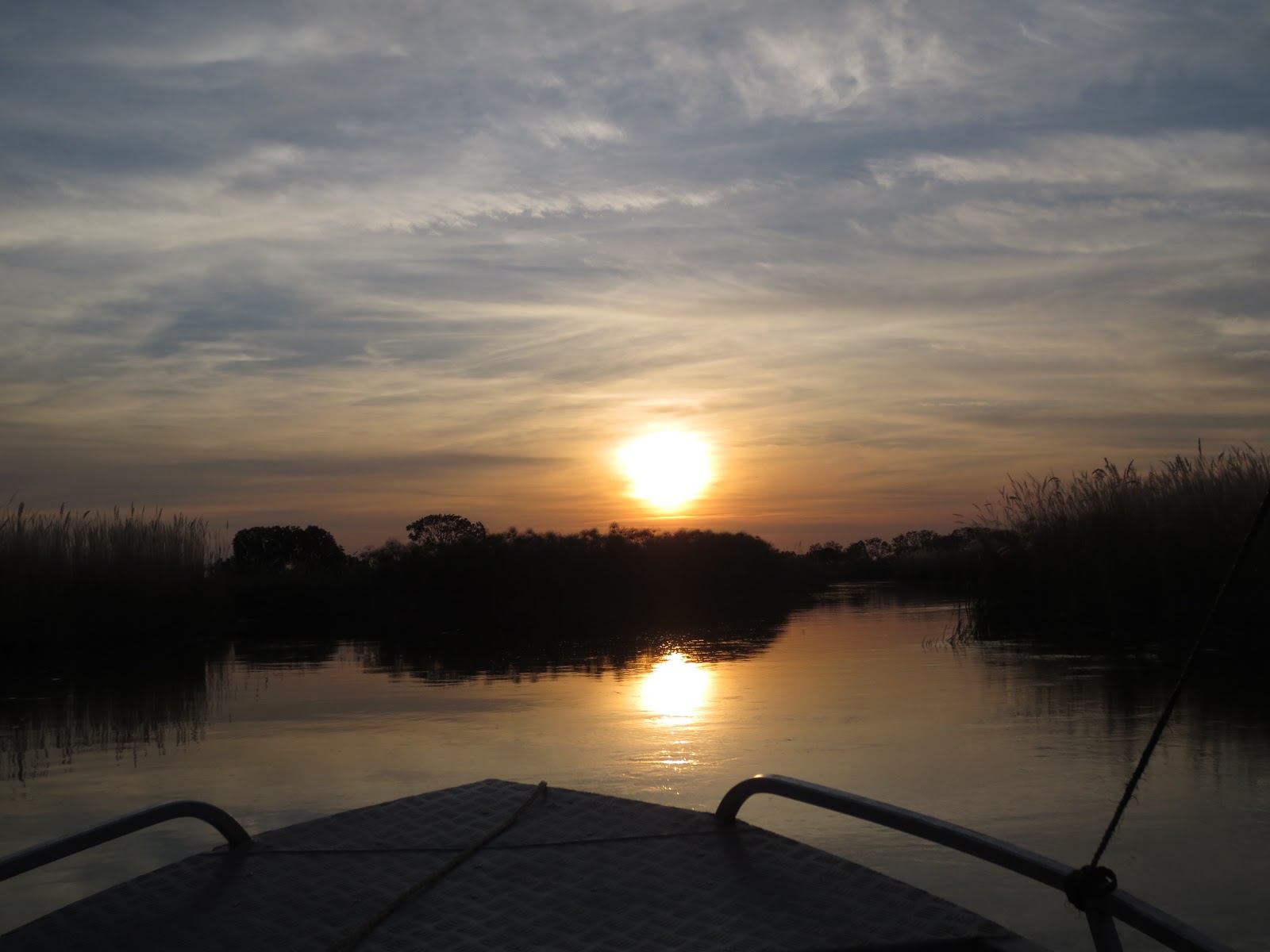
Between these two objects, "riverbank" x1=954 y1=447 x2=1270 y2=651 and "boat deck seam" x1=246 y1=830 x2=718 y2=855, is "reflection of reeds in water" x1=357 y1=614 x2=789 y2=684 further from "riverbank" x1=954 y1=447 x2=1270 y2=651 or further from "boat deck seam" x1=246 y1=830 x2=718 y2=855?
"boat deck seam" x1=246 y1=830 x2=718 y2=855

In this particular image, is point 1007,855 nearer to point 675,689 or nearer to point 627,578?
point 675,689

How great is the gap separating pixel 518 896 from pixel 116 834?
60 centimetres

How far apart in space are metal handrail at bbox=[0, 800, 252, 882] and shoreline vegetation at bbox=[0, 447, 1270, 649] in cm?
574

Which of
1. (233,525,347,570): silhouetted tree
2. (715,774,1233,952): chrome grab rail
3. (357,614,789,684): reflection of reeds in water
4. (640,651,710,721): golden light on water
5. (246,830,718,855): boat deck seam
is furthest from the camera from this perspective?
(233,525,347,570): silhouetted tree

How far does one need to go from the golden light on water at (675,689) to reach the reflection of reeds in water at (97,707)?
2011 millimetres

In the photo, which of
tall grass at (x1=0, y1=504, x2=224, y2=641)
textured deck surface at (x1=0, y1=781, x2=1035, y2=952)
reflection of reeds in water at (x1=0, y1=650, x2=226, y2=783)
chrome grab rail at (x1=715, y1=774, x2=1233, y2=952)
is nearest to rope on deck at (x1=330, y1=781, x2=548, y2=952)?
textured deck surface at (x1=0, y1=781, x2=1035, y2=952)

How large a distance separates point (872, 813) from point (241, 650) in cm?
855

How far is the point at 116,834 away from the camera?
1.61 m

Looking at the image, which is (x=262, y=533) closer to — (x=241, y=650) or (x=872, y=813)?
(x=241, y=650)

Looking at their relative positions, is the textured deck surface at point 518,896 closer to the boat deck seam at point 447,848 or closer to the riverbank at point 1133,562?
the boat deck seam at point 447,848

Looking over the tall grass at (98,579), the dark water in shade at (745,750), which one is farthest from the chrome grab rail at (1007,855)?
the tall grass at (98,579)

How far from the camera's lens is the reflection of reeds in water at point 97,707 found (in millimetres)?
4336

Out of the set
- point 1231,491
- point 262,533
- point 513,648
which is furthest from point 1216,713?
point 262,533

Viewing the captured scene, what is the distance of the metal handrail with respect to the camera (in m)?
1.44
